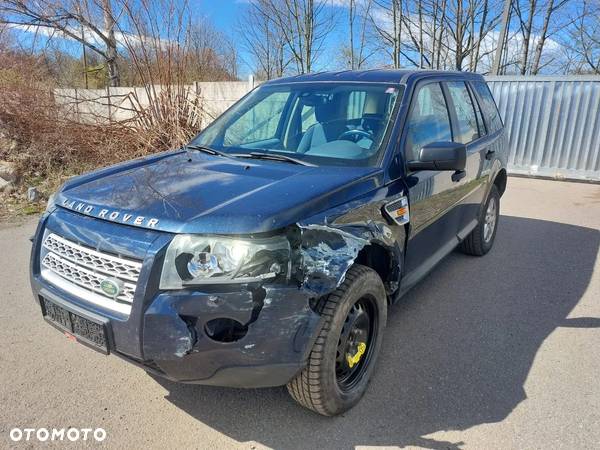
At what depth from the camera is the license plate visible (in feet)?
6.77

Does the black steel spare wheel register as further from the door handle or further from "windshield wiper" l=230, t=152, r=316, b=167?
the door handle

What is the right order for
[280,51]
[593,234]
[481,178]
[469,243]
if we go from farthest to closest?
[280,51] < [593,234] < [469,243] < [481,178]

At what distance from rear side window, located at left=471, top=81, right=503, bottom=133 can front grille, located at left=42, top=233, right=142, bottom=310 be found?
390 centimetres

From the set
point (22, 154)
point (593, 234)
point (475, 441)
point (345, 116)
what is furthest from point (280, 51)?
point (475, 441)

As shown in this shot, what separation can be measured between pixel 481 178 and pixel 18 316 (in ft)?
14.0

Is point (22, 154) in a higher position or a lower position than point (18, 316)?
higher

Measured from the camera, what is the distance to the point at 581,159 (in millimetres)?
9500

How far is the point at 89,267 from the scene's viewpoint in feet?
7.00

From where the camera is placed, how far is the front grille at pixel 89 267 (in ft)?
6.52

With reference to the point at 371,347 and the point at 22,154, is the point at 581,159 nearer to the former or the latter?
the point at 371,347

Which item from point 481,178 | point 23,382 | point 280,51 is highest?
point 280,51

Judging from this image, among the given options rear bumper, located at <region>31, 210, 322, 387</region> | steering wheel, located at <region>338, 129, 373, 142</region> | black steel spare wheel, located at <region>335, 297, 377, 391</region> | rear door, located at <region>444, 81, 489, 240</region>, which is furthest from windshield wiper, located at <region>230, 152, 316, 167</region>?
rear door, located at <region>444, 81, 489, 240</region>

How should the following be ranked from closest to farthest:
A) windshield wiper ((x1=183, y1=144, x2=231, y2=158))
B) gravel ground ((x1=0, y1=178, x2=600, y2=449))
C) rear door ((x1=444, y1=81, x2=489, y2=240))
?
gravel ground ((x1=0, y1=178, x2=600, y2=449))
windshield wiper ((x1=183, y1=144, x2=231, y2=158))
rear door ((x1=444, y1=81, x2=489, y2=240))

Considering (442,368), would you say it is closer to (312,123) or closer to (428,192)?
(428,192)
